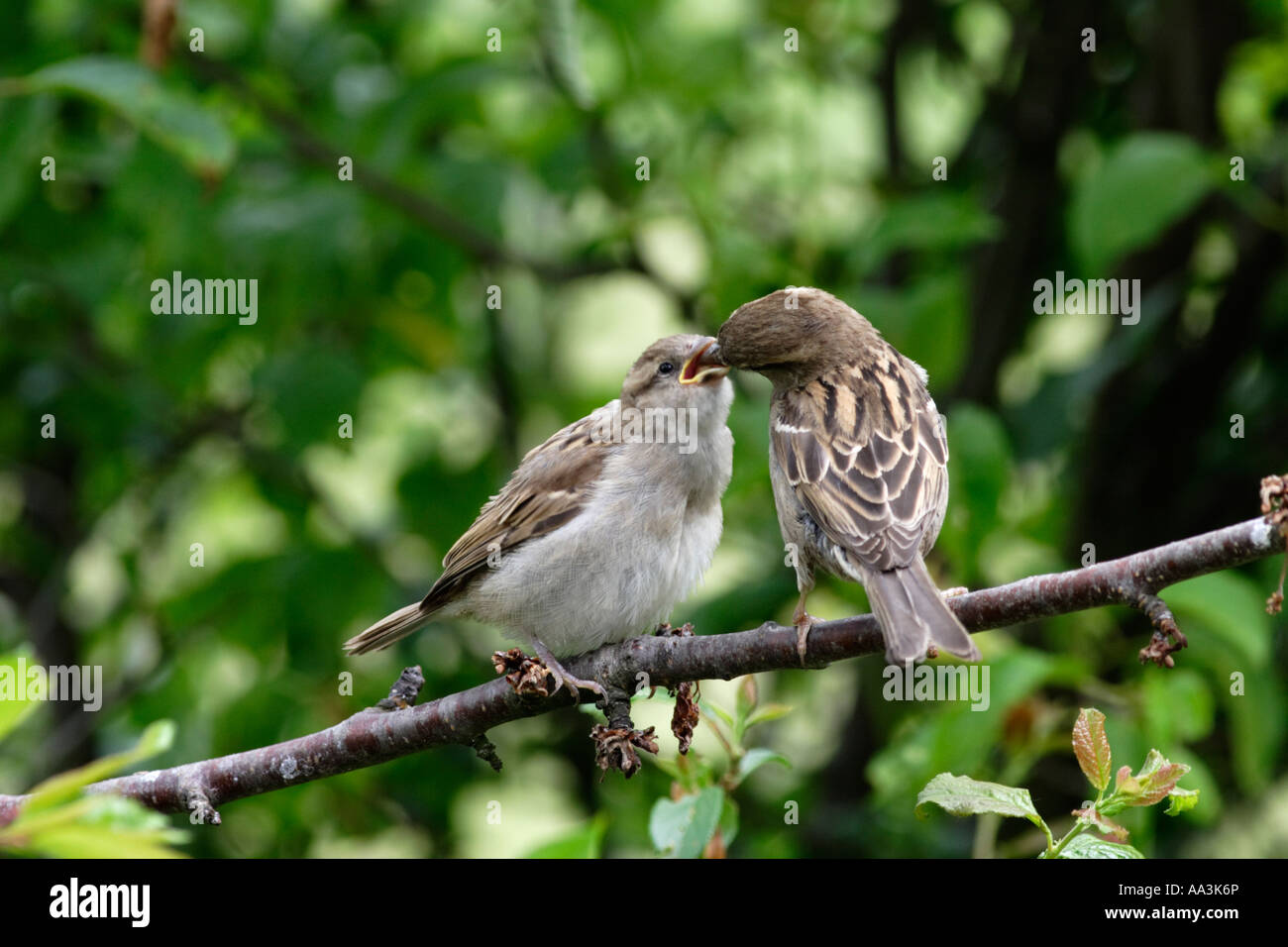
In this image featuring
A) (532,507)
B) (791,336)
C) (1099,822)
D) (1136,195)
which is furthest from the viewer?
(1136,195)

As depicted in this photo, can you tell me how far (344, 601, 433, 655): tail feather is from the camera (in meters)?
3.93

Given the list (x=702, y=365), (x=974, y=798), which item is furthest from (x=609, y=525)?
(x=974, y=798)

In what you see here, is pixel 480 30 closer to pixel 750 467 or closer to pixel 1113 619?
pixel 750 467

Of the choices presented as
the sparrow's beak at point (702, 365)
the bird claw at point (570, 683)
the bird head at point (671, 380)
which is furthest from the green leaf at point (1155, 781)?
the bird head at point (671, 380)

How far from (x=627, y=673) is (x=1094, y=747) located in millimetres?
944

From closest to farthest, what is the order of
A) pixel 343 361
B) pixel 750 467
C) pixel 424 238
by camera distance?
pixel 750 467
pixel 343 361
pixel 424 238

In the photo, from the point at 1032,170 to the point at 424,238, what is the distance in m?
2.65

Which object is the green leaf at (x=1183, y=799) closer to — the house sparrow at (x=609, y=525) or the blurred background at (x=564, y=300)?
the house sparrow at (x=609, y=525)

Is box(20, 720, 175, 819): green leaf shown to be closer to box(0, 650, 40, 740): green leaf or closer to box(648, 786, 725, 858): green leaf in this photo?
box(0, 650, 40, 740): green leaf

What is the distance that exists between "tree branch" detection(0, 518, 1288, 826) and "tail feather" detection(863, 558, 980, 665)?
36mm

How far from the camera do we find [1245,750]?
4398mm

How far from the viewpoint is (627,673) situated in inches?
109

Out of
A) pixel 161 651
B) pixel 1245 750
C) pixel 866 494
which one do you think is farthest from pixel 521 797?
pixel 866 494

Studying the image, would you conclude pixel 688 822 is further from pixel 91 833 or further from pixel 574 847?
pixel 91 833
